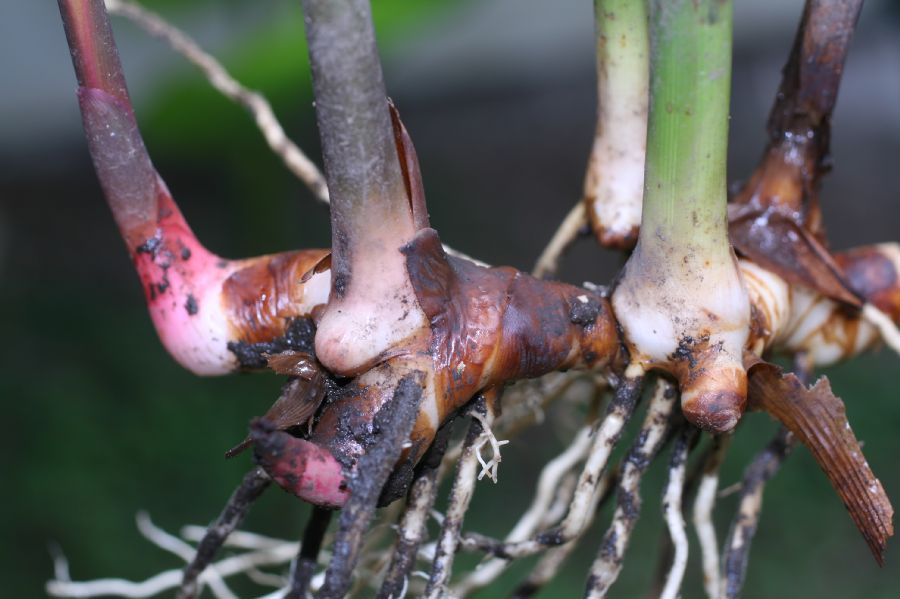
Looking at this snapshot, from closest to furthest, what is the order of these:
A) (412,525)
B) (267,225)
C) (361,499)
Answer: (361,499) < (412,525) < (267,225)

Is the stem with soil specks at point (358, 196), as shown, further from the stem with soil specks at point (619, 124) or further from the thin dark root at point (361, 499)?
the stem with soil specks at point (619, 124)

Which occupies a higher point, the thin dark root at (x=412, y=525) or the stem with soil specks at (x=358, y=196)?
the stem with soil specks at (x=358, y=196)

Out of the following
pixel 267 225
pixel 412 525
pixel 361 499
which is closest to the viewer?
pixel 361 499

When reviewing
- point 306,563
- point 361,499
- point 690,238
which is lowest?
point 306,563

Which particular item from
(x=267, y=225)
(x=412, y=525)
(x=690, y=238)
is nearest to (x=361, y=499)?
(x=412, y=525)

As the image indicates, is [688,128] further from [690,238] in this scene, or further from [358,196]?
[358,196]

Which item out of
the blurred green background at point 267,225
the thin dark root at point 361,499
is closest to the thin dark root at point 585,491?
the thin dark root at point 361,499

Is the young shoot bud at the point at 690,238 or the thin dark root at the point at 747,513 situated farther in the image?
the thin dark root at the point at 747,513
